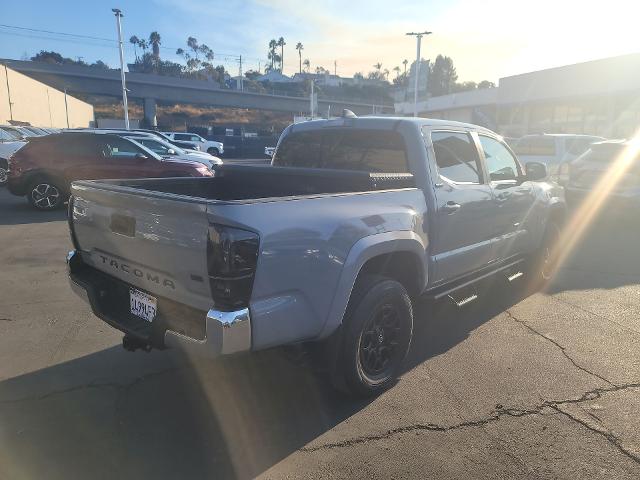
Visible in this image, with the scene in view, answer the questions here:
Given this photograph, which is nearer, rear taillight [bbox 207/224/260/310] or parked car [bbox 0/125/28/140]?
rear taillight [bbox 207/224/260/310]

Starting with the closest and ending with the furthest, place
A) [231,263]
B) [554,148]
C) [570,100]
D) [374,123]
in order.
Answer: [231,263], [374,123], [554,148], [570,100]

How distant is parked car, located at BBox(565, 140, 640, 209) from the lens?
9.41 m

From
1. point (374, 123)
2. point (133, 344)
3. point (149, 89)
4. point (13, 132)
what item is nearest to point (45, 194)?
point (13, 132)

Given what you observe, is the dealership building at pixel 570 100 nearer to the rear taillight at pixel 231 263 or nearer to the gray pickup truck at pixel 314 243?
the gray pickup truck at pixel 314 243

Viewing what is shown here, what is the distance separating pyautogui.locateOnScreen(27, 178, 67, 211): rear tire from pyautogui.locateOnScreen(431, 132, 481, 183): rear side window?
30.9 ft

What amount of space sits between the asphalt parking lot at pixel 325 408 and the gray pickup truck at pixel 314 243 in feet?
1.30

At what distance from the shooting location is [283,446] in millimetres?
2936

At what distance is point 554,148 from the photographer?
43.4 ft

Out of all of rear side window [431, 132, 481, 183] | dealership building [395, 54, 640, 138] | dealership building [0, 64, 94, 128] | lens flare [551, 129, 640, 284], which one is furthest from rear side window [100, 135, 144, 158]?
dealership building [395, 54, 640, 138]

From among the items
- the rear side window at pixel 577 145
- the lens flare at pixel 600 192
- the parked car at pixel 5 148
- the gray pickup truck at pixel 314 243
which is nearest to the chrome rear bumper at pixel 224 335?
the gray pickup truck at pixel 314 243

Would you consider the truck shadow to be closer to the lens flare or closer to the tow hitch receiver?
the tow hitch receiver

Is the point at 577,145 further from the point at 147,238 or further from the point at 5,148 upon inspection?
the point at 5,148

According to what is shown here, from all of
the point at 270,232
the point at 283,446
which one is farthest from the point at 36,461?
the point at 270,232

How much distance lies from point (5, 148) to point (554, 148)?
16.5m
